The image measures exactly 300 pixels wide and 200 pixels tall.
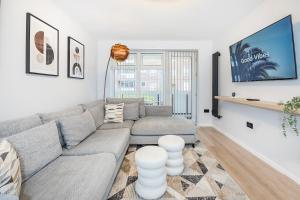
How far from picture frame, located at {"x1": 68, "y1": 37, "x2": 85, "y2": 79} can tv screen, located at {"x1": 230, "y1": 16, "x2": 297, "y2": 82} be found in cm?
294

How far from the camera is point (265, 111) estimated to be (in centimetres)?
251

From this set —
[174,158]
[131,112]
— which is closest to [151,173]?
[174,158]

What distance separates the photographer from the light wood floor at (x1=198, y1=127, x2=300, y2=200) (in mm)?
1731

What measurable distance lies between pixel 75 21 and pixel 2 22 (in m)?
1.70

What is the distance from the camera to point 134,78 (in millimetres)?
4730

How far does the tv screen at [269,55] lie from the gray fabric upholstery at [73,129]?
2.53 meters

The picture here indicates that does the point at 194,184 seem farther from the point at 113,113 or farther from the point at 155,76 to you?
the point at 155,76

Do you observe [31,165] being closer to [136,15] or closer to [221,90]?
[136,15]

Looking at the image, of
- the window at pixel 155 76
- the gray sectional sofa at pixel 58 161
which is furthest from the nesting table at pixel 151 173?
the window at pixel 155 76

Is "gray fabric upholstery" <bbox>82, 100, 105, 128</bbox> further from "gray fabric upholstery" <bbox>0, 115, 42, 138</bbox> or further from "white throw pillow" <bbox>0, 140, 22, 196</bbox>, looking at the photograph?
"white throw pillow" <bbox>0, 140, 22, 196</bbox>

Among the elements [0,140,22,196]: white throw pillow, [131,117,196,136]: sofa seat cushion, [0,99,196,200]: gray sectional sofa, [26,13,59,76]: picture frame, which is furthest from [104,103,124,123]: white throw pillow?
[0,140,22,196]: white throw pillow

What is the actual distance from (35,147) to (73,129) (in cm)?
59

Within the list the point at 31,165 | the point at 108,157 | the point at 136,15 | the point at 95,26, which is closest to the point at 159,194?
the point at 108,157

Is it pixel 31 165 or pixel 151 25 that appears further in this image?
pixel 151 25
